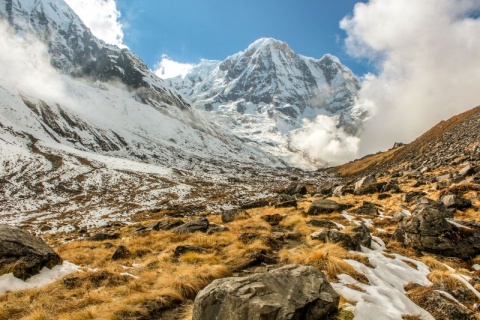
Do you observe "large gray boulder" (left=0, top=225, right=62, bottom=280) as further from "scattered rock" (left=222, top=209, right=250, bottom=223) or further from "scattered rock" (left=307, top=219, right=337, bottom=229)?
"scattered rock" (left=307, top=219, right=337, bottom=229)

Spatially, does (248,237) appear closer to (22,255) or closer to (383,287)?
(383,287)

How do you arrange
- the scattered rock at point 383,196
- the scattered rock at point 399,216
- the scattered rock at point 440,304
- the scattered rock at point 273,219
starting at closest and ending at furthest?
the scattered rock at point 440,304
the scattered rock at point 399,216
the scattered rock at point 273,219
the scattered rock at point 383,196

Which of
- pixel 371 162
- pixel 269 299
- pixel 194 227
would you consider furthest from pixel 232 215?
pixel 371 162

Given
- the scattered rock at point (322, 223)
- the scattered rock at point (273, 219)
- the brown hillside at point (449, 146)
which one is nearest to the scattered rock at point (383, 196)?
the scattered rock at point (273, 219)

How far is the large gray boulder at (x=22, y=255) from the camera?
32.8ft

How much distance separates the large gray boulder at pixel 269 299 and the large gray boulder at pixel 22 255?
692cm

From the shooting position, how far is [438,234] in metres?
12.9

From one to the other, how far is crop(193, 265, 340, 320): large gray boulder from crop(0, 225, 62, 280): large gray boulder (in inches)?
272

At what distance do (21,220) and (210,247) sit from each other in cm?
4428

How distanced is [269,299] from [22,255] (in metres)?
9.00

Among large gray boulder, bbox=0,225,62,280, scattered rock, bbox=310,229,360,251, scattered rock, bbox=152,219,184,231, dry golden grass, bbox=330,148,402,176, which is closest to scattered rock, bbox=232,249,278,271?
scattered rock, bbox=310,229,360,251

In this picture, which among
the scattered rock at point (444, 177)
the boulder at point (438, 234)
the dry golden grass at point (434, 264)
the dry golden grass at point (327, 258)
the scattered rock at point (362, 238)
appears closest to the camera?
the dry golden grass at point (327, 258)

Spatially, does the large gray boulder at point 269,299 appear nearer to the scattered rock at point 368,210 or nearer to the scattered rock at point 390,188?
the scattered rock at point 368,210

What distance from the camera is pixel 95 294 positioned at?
8750 mm
